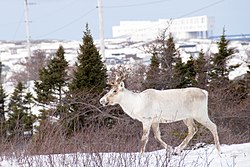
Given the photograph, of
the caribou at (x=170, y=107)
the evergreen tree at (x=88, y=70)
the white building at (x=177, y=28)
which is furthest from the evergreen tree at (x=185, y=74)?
the caribou at (x=170, y=107)

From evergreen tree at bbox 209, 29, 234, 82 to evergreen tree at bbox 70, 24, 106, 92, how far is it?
227 inches

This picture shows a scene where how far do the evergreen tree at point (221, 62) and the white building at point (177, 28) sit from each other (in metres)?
8.07

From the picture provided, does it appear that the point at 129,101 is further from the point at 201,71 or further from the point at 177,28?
the point at 177,28

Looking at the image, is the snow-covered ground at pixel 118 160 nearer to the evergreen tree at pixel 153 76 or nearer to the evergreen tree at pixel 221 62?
the evergreen tree at pixel 153 76

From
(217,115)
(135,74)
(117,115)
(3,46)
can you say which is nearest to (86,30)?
(135,74)

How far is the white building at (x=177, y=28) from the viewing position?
120ft

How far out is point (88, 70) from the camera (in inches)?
752

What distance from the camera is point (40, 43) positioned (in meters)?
54.5

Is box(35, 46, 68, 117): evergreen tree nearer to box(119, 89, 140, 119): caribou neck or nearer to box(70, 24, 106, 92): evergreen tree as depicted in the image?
box(70, 24, 106, 92): evergreen tree

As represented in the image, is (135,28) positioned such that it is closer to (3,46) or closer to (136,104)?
(3,46)

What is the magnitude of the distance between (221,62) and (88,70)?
23.5ft

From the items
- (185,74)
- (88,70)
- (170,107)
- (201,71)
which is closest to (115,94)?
(170,107)

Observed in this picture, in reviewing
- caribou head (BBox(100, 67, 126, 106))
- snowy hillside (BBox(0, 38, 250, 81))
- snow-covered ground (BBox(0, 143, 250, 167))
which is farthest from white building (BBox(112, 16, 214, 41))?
snow-covered ground (BBox(0, 143, 250, 167))

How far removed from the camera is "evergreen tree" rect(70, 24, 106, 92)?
18828 millimetres
